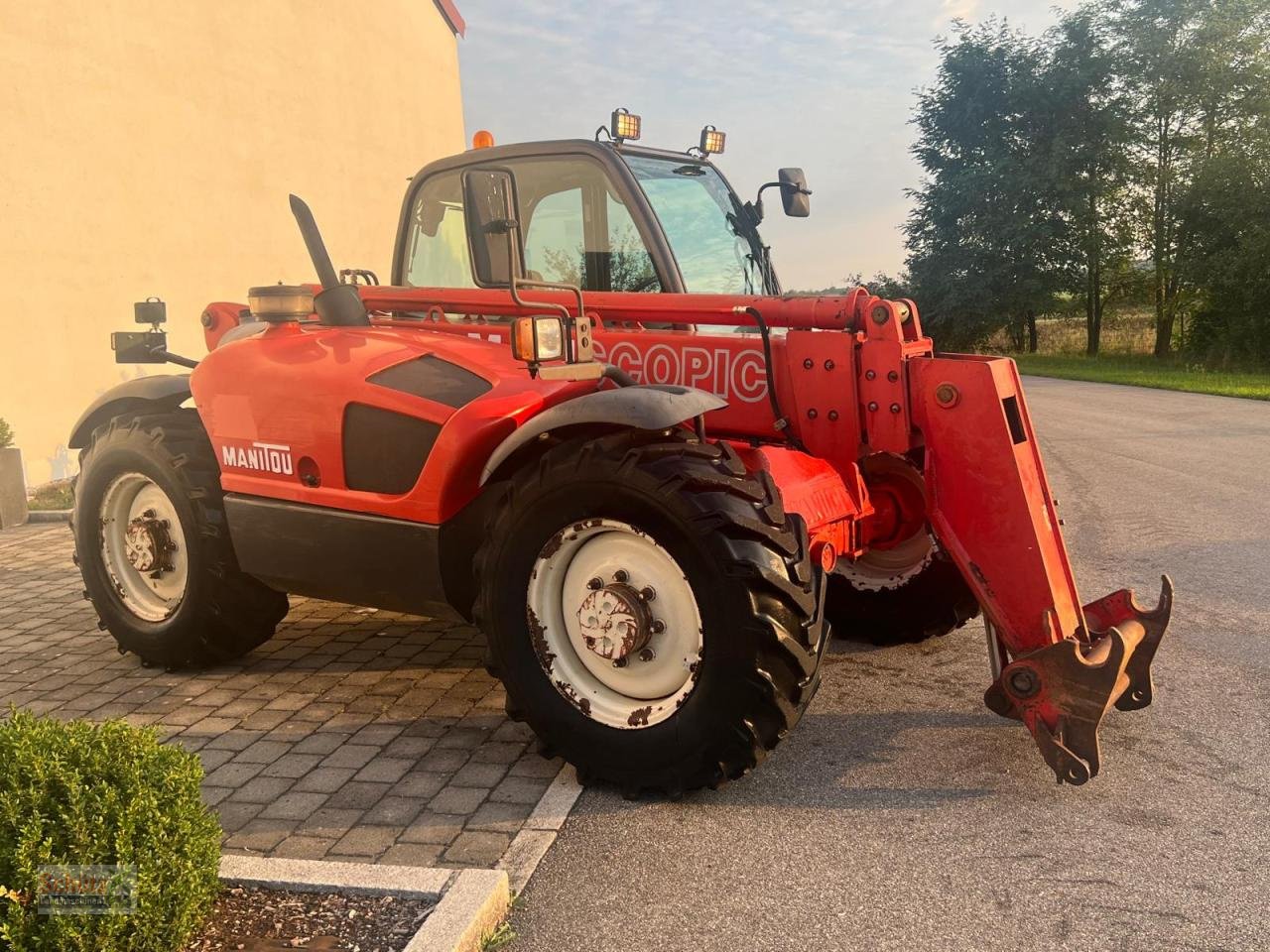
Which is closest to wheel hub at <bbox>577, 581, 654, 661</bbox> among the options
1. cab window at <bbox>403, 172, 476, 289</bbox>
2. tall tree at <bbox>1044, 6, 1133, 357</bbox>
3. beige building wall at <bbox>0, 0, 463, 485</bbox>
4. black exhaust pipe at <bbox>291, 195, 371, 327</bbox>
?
black exhaust pipe at <bbox>291, 195, 371, 327</bbox>

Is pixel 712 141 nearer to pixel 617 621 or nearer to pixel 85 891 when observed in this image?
pixel 617 621

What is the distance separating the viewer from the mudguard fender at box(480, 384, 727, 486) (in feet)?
11.1

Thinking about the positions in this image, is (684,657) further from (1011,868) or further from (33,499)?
(33,499)

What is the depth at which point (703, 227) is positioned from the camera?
16.0 feet


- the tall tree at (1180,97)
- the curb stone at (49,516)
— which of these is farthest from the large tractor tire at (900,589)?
the tall tree at (1180,97)

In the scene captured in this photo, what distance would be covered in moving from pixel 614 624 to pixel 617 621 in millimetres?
18

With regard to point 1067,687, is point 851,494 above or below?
above

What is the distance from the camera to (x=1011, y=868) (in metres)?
3.04

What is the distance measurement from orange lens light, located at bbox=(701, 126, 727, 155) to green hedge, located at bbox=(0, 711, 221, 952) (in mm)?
4044

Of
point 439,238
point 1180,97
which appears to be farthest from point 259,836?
point 1180,97

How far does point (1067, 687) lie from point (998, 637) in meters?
0.39

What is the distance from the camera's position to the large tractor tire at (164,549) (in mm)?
4766

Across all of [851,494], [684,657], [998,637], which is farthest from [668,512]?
[998,637]

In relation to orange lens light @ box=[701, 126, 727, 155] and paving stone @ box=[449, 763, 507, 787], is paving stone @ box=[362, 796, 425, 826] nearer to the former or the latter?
paving stone @ box=[449, 763, 507, 787]
